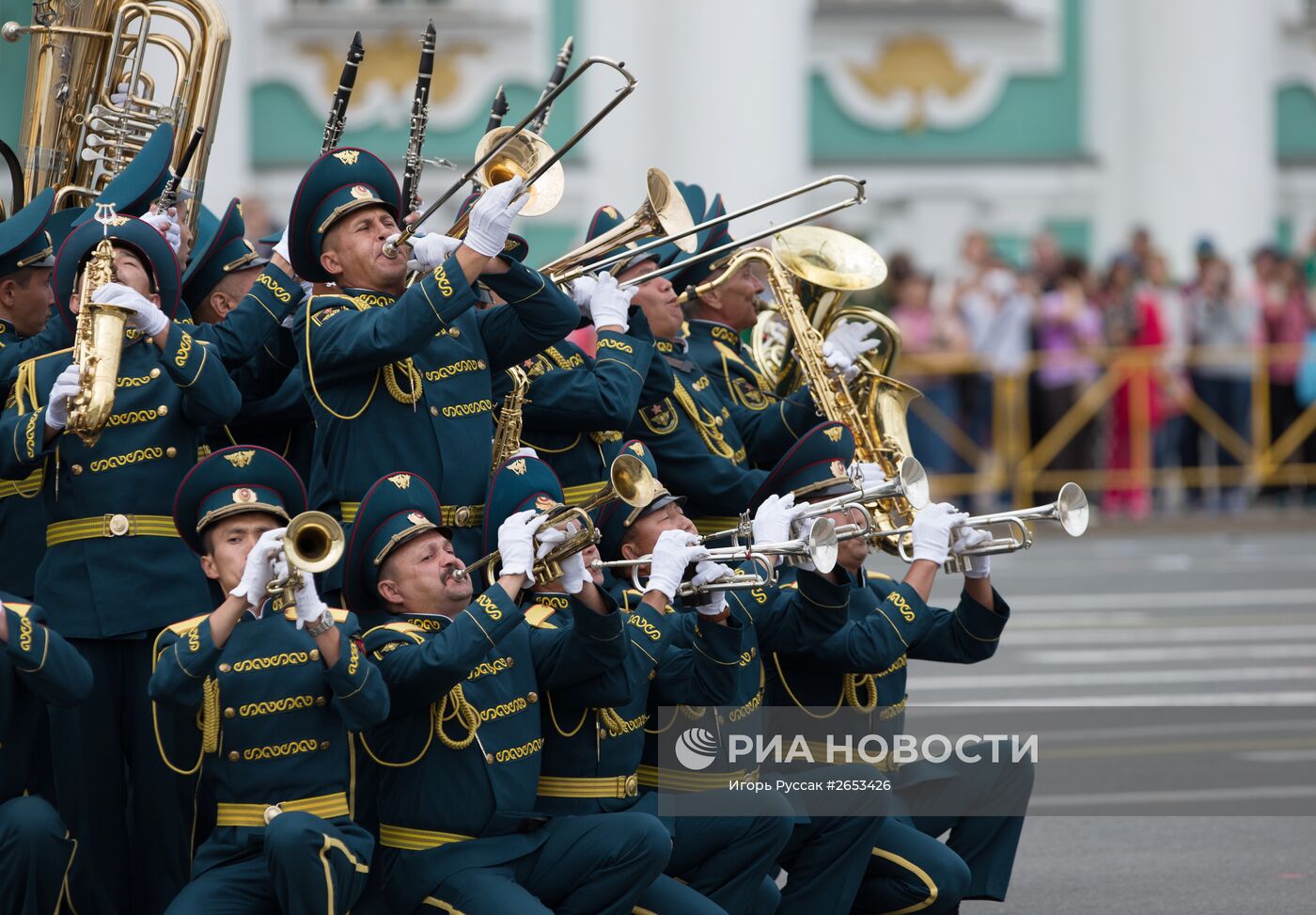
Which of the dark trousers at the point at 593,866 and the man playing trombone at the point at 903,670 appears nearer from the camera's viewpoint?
the dark trousers at the point at 593,866

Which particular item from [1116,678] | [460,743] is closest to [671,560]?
[460,743]

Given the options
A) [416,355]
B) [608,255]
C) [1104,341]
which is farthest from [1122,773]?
[1104,341]

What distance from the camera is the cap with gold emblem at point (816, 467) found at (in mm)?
7586

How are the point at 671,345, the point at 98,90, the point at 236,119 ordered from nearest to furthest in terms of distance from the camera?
1. the point at 98,90
2. the point at 671,345
3. the point at 236,119

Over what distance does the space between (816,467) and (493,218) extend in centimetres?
147

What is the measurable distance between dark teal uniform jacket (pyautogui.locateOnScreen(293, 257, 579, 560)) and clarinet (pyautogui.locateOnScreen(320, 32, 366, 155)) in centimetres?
95

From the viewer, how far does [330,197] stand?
700cm

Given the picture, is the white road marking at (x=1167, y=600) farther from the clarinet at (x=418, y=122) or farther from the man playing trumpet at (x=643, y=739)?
the man playing trumpet at (x=643, y=739)

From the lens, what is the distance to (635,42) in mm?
22781

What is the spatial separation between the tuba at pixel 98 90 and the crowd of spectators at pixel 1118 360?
31.4 ft

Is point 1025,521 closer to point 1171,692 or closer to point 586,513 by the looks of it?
point 586,513

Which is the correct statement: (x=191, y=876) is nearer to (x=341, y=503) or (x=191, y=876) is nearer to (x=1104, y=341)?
(x=341, y=503)

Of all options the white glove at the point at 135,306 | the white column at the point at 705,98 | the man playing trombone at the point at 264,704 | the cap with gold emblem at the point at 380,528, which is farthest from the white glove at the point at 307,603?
the white column at the point at 705,98

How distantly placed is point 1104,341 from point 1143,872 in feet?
31.4
